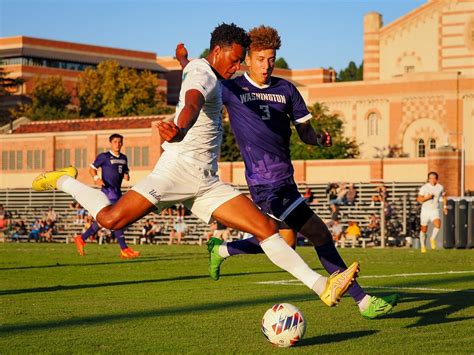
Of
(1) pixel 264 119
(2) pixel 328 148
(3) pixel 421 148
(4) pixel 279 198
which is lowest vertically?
(4) pixel 279 198


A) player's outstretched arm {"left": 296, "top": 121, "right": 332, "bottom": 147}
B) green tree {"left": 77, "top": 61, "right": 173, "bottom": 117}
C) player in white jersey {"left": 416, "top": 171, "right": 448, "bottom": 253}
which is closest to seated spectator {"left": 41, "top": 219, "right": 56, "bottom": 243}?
player in white jersey {"left": 416, "top": 171, "right": 448, "bottom": 253}

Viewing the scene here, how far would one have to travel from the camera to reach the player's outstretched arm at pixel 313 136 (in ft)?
35.9

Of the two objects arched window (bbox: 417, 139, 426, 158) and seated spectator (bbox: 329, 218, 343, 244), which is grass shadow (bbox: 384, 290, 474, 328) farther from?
arched window (bbox: 417, 139, 426, 158)

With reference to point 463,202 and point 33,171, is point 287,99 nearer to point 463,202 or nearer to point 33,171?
point 463,202

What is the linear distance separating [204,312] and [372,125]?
7205 cm

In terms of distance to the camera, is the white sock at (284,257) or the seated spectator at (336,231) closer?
the white sock at (284,257)

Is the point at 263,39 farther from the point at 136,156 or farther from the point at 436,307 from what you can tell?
the point at 136,156

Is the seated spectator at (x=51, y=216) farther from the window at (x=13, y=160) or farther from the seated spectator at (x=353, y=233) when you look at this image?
the window at (x=13, y=160)

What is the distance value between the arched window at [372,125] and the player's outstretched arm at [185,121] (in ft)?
241

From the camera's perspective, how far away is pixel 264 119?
1093 cm

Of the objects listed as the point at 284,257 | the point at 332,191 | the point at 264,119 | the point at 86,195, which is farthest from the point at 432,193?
the point at 284,257

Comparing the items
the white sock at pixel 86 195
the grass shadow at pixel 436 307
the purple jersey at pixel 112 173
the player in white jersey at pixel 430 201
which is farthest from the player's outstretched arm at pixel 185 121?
the player in white jersey at pixel 430 201

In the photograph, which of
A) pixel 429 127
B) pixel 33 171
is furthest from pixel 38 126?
pixel 429 127

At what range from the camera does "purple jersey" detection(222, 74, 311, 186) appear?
10914mm
